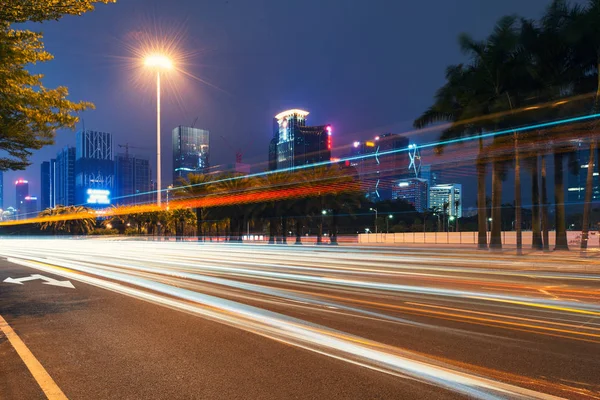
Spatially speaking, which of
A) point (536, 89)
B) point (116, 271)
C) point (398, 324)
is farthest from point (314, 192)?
point (398, 324)

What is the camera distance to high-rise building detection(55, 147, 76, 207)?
147750 millimetres

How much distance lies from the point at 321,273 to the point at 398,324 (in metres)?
7.32

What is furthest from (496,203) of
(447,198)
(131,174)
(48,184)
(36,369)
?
(48,184)

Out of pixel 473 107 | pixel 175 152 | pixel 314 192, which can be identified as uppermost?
pixel 175 152

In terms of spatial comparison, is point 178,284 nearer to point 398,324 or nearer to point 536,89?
point 398,324

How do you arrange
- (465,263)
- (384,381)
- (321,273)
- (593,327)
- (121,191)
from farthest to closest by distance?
(121,191), (465,263), (321,273), (593,327), (384,381)

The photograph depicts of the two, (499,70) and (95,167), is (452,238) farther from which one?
(95,167)

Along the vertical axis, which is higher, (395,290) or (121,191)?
(121,191)

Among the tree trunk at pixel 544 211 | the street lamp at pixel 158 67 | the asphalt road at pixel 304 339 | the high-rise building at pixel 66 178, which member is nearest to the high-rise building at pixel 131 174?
the high-rise building at pixel 66 178

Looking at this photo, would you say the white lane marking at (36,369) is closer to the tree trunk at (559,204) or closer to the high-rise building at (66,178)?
the tree trunk at (559,204)

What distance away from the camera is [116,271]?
15.5 m

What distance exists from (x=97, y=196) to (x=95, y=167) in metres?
37.8

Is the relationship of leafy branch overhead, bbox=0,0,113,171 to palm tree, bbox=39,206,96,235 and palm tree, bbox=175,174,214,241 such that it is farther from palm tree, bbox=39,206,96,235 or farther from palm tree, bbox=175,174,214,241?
palm tree, bbox=39,206,96,235

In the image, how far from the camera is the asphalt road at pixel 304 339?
4445mm
